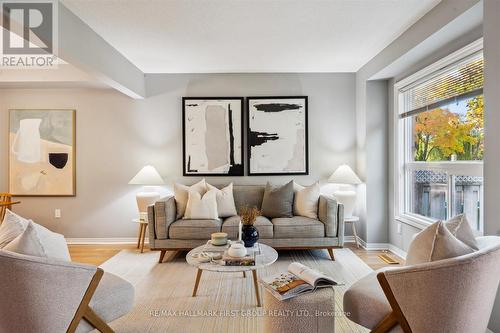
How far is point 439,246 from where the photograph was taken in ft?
5.16

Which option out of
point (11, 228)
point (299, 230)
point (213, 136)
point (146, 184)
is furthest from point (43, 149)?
point (299, 230)

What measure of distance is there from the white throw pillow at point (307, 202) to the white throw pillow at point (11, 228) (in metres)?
2.94

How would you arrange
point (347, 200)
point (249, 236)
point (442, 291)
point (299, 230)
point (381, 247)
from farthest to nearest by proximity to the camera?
point (381, 247) < point (347, 200) < point (299, 230) < point (249, 236) < point (442, 291)

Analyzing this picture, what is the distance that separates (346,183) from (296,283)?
2.63 m

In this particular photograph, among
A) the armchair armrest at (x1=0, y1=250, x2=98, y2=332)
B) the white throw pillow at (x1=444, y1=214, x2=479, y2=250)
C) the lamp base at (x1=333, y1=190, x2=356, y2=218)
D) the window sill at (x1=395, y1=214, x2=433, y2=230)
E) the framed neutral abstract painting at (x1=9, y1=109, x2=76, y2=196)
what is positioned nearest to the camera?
the armchair armrest at (x1=0, y1=250, x2=98, y2=332)

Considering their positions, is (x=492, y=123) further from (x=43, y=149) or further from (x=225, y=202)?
(x=43, y=149)

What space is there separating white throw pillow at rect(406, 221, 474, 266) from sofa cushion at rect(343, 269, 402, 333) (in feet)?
0.98

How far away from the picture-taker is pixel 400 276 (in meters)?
1.49

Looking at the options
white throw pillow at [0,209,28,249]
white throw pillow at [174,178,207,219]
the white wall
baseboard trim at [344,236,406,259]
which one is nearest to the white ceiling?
the white wall

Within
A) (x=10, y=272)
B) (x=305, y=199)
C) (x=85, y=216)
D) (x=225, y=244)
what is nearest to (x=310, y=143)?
(x=305, y=199)

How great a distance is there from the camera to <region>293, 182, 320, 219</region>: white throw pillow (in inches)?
152

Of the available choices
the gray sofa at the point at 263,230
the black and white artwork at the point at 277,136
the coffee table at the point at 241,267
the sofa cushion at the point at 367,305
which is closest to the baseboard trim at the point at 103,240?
the gray sofa at the point at 263,230

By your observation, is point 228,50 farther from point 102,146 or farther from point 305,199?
point 102,146

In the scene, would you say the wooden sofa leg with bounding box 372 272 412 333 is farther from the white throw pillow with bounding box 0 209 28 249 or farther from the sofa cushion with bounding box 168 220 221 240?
the sofa cushion with bounding box 168 220 221 240
